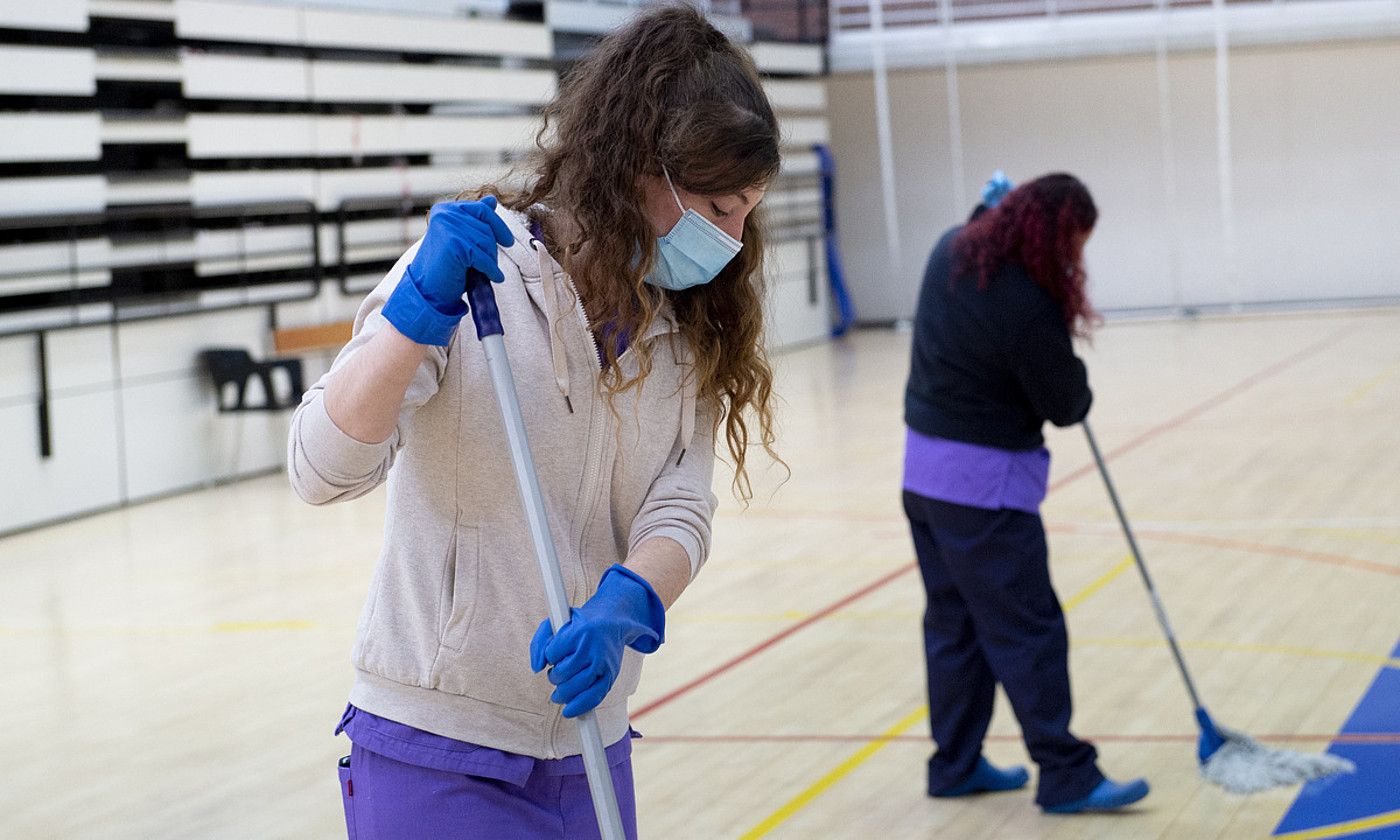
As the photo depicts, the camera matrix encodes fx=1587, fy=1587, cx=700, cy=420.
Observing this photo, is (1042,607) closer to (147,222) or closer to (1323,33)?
(147,222)

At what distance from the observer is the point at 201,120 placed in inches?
383

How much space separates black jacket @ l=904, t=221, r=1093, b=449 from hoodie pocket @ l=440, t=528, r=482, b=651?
219cm

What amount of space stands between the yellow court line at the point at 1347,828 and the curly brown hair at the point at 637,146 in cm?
247

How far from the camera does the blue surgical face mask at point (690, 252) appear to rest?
163cm

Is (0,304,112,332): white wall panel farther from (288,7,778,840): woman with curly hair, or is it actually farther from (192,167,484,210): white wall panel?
(288,7,778,840): woman with curly hair

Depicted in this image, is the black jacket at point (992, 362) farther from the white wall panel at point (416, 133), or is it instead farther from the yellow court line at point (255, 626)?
the white wall panel at point (416, 133)

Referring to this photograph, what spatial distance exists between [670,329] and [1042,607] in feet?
7.26

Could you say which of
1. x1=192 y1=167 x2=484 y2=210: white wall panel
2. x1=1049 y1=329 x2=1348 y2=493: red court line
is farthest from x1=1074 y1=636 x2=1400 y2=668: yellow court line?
x1=192 y1=167 x2=484 y2=210: white wall panel

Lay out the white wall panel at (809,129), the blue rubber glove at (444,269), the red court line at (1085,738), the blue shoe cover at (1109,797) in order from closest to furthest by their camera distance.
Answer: the blue rubber glove at (444,269) < the blue shoe cover at (1109,797) < the red court line at (1085,738) < the white wall panel at (809,129)

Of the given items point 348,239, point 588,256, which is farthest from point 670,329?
point 348,239

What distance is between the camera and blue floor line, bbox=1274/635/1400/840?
11.6 feet

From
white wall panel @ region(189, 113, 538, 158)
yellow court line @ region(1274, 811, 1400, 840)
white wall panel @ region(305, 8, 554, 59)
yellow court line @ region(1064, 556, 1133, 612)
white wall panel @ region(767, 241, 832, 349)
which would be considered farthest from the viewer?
white wall panel @ region(767, 241, 832, 349)

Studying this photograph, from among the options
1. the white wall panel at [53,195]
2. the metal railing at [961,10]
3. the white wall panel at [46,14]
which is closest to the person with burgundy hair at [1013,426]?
the white wall panel at [53,195]

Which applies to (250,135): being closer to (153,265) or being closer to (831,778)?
(153,265)
